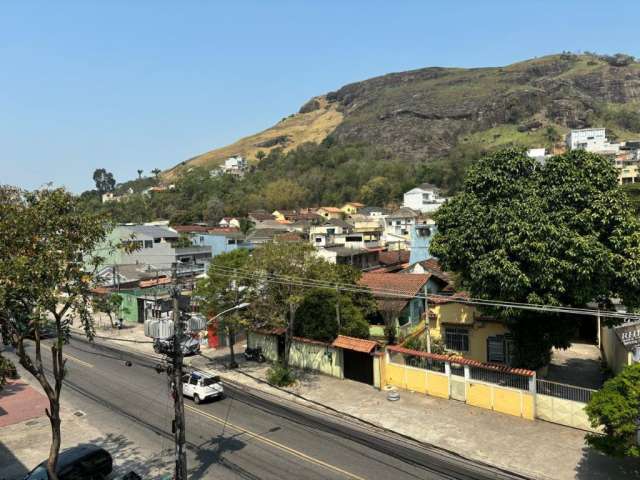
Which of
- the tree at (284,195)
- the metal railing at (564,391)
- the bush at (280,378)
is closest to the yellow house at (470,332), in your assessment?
the metal railing at (564,391)

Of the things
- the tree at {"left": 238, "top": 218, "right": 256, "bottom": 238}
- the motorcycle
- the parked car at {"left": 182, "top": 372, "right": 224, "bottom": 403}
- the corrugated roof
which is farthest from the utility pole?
the tree at {"left": 238, "top": 218, "right": 256, "bottom": 238}

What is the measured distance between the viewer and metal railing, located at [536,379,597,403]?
71.2 ft

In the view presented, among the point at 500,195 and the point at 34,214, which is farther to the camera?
the point at 500,195

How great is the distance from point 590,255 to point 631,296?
350 centimetres

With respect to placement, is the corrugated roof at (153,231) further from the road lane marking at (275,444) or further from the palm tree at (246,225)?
the road lane marking at (275,444)

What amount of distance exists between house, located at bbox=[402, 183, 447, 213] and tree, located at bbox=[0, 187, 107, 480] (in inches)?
4746

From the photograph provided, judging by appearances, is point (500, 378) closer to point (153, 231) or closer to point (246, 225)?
point (153, 231)

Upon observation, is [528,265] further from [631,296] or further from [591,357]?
[591,357]

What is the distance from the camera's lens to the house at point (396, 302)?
120 ft

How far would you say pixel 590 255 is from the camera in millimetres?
21781

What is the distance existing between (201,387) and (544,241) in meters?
18.7

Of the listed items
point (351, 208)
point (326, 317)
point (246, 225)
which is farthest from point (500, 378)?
point (351, 208)

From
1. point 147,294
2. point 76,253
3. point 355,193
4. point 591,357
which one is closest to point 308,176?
point 355,193

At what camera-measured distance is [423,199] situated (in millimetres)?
133000
